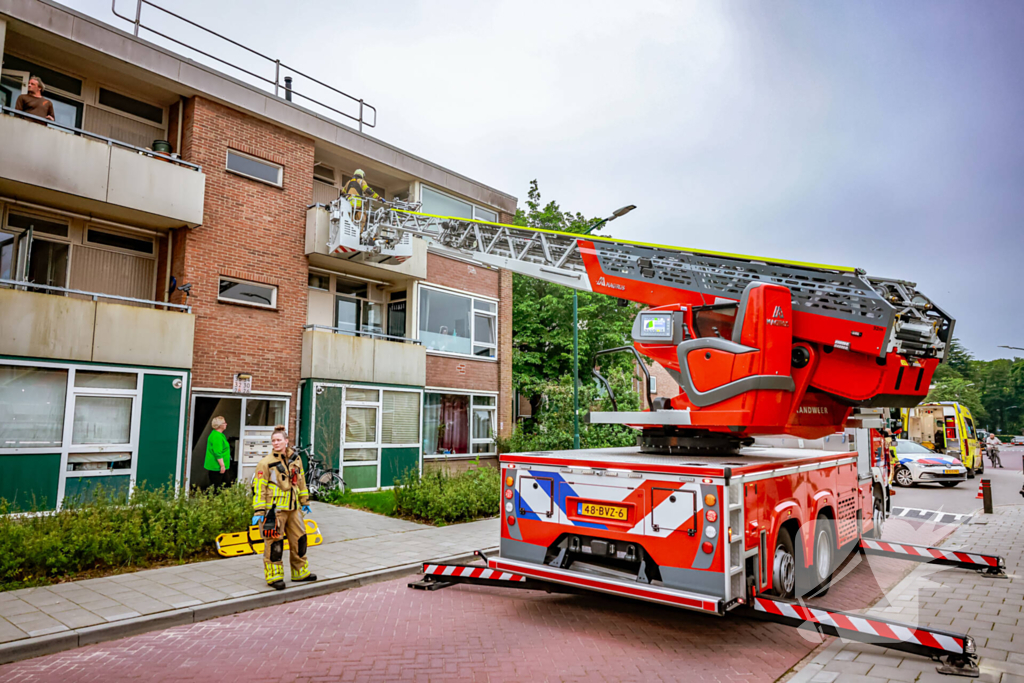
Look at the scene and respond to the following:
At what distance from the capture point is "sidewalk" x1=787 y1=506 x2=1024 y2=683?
→ 483 cm

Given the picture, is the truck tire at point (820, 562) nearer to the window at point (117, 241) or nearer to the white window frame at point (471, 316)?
the white window frame at point (471, 316)

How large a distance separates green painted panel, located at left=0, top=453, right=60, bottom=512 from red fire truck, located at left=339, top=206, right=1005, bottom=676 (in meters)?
7.16

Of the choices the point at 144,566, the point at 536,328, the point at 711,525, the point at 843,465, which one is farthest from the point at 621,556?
the point at 536,328

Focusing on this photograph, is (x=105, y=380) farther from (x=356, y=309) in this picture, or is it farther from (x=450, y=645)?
(x=450, y=645)

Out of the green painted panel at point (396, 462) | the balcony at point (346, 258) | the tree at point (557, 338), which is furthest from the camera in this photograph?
the tree at point (557, 338)

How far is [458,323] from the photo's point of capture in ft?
64.0

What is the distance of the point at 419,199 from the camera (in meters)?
18.7

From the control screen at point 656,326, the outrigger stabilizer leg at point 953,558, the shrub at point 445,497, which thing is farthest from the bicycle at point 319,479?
the outrigger stabilizer leg at point 953,558

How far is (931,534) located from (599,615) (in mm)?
8332

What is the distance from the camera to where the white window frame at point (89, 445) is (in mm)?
10602

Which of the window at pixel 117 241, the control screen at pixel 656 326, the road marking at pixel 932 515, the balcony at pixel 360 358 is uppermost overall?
the window at pixel 117 241

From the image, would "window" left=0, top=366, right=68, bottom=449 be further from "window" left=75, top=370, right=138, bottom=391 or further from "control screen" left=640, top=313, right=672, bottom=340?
"control screen" left=640, top=313, right=672, bottom=340

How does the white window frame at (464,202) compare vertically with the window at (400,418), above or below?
above

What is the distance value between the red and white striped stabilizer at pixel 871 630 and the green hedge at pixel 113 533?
704cm
